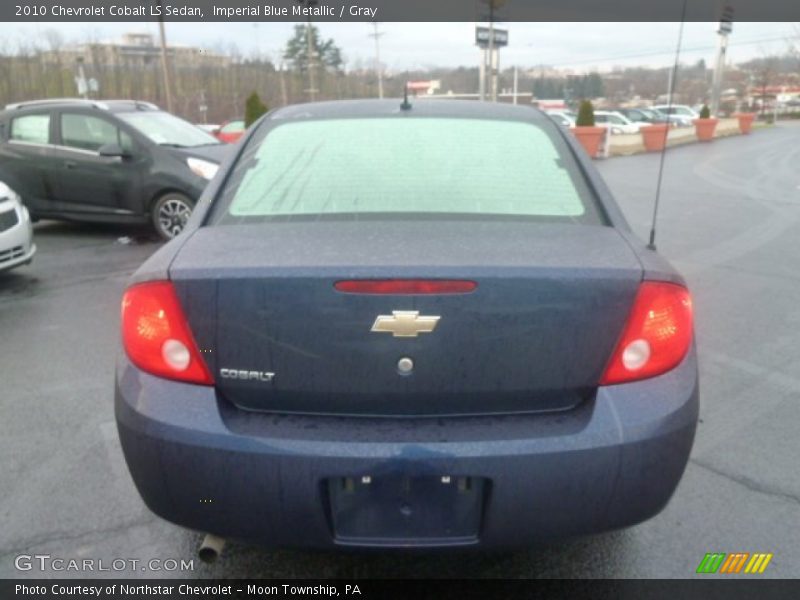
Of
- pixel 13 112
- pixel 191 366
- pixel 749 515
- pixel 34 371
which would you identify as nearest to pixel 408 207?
pixel 191 366

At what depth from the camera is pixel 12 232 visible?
5.78 meters

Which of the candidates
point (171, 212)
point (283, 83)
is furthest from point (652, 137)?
point (283, 83)

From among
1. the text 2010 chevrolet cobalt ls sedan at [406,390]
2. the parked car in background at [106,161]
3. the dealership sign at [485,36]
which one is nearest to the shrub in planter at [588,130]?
the dealership sign at [485,36]

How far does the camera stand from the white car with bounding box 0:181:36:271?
5.73 meters

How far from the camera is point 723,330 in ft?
16.1

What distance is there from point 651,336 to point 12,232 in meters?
5.69

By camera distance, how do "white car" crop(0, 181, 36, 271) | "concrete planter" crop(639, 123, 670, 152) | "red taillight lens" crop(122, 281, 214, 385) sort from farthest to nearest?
1. "concrete planter" crop(639, 123, 670, 152)
2. "white car" crop(0, 181, 36, 271)
3. "red taillight lens" crop(122, 281, 214, 385)

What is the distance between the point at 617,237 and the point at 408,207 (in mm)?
695

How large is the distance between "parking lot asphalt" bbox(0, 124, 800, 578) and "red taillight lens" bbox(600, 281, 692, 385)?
0.54 m

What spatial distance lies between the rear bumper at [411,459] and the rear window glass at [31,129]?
26.8ft

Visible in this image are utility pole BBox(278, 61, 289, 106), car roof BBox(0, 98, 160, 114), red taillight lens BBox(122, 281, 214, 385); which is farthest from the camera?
utility pole BBox(278, 61, 289, 106)

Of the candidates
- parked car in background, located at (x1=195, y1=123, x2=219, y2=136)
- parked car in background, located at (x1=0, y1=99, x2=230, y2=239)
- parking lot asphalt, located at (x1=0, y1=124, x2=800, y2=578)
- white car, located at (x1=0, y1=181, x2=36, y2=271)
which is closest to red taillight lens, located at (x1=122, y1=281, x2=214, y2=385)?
parking lot asphalt, located at (x1=0, y1=124, x2=800, y2=578)

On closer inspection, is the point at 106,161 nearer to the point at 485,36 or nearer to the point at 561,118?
the point at 561,118

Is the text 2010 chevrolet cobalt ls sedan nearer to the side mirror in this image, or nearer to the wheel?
the wheel
